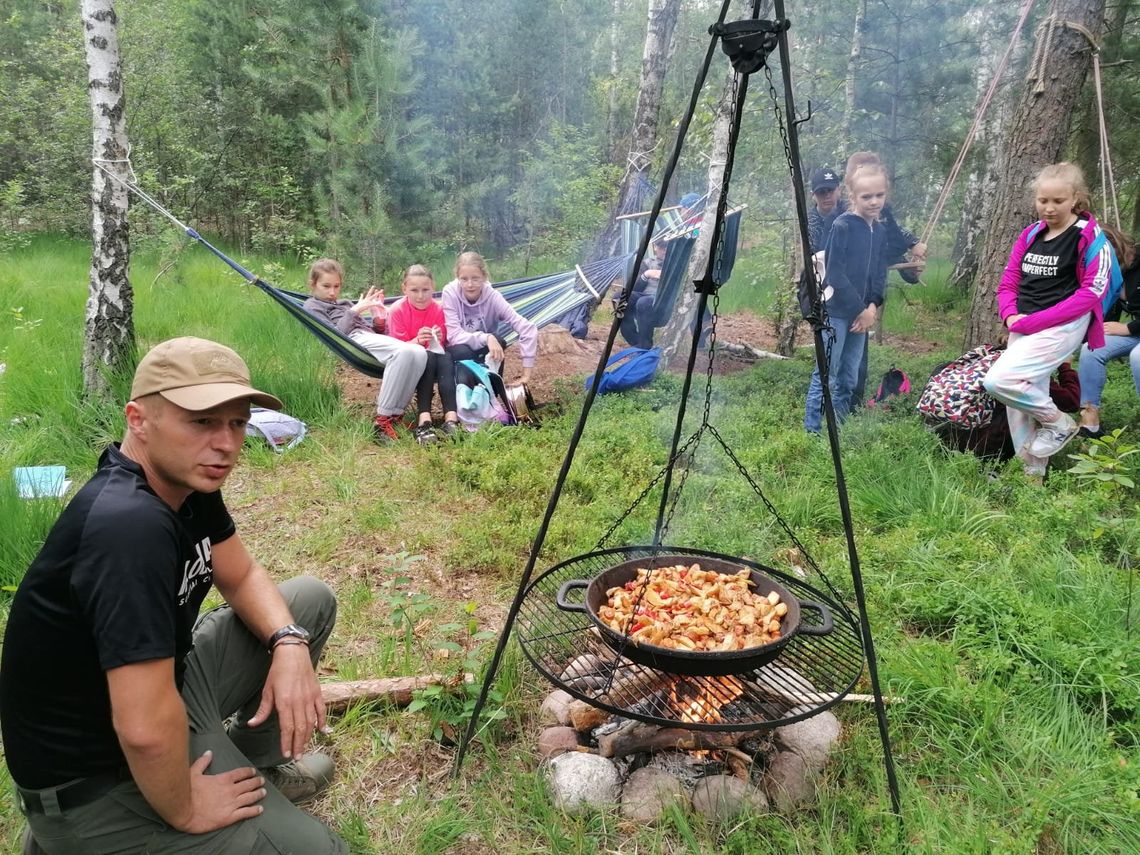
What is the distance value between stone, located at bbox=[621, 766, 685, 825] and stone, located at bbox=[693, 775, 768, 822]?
0.16 ft

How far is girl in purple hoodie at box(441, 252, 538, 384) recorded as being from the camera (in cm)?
440

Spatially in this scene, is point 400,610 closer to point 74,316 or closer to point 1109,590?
point 1109,590

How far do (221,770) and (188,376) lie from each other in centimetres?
77

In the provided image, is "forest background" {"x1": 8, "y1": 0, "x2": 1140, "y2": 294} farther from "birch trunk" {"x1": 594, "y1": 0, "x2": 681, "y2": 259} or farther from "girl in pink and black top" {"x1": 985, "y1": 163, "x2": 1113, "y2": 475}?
"girl in pink and black top" {"x1": 985, "y1": 163, "x2": 1113, "y2": 475}

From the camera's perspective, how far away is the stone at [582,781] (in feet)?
5.64

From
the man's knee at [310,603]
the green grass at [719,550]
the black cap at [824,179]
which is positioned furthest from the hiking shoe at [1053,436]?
the man's knee at [310,603]

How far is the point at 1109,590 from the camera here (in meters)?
2.24

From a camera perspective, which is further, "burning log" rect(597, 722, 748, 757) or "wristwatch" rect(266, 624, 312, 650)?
"burning log" rect(597, 722, 748, 757)

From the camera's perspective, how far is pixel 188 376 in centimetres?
124

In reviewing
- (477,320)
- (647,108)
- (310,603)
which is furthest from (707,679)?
(647,108)

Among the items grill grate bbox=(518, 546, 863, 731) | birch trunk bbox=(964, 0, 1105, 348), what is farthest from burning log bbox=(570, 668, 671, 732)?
birch trunk bbox=(964, 0, 1105, 348)

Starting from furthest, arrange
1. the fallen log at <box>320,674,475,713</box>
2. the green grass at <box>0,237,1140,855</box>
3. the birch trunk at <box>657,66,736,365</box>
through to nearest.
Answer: the birch trunk at <box>657,66,736,365</box>, the fallen log at <box>320,674,475,713</box>, the green grass at <box>0,237,1140,855</box>

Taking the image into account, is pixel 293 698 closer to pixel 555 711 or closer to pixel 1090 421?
pixel 555 711

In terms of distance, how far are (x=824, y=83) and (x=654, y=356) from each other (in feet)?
20.4
